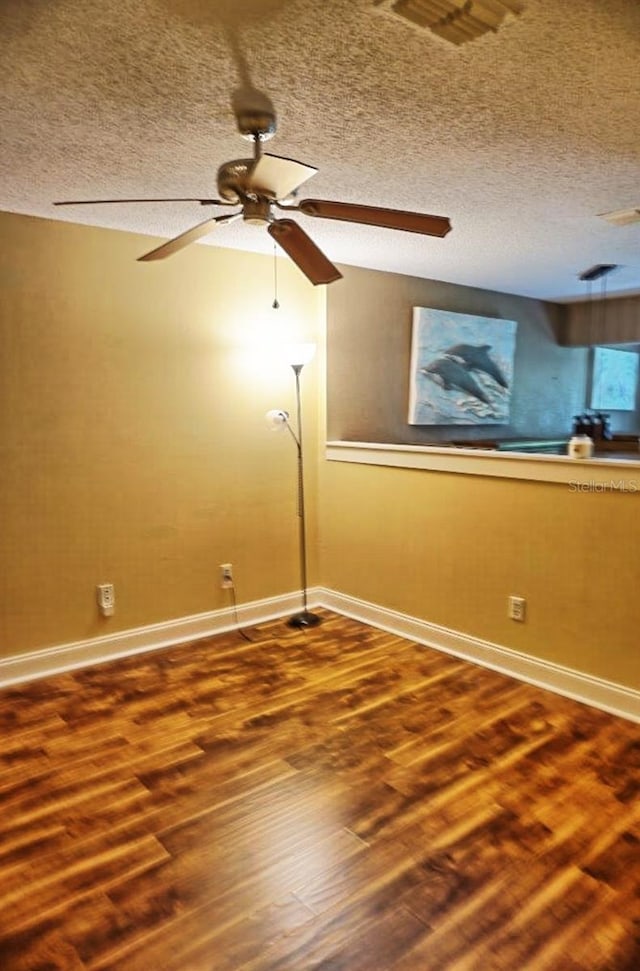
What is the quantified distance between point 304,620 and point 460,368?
2.41 m

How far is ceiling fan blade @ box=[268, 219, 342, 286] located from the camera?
2082 mm

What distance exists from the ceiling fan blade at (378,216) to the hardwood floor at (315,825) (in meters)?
1.95

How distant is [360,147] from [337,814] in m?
2.34

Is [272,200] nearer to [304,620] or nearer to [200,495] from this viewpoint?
[200,495]

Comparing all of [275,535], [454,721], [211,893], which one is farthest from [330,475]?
[211,893]

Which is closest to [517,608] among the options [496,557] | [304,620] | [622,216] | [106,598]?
[496,557]

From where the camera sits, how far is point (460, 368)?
198 inches

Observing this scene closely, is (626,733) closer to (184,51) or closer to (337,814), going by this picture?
(337,814)

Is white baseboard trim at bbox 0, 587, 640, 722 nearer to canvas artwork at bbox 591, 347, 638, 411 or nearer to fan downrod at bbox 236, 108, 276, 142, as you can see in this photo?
fan downrod at bbox 236, 108, 276, 142

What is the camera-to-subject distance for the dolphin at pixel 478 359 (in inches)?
197

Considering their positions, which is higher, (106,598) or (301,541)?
(301,541)

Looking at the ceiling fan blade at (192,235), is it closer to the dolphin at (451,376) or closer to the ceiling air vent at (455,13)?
the ceiling air vent at (455,13)

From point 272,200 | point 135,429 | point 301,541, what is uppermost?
point 272,200

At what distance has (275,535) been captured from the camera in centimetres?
415
